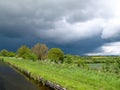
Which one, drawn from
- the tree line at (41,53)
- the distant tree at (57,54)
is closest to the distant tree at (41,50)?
the tree line at (41,53)

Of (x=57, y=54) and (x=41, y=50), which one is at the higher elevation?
(x=41, y=50)

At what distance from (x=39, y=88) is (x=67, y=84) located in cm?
523

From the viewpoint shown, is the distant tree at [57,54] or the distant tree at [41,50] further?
the distant tree at [41,50]

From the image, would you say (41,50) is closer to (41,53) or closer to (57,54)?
(41,53)

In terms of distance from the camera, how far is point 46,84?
133 feet

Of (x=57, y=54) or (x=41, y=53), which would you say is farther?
(x=41, y=53)

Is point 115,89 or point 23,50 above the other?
point 23,50

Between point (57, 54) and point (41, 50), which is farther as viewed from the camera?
point (41, 50)

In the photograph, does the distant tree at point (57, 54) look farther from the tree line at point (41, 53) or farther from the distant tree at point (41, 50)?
the distant tree at point (41, 50)

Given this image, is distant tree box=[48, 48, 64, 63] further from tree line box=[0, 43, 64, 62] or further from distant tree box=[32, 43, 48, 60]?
distant tree box=[32, 43, 48, 60]

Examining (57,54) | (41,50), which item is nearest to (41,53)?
(41,50)

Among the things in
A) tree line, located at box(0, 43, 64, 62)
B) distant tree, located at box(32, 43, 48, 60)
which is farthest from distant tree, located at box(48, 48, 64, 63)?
distant tree, located at box(32, 43, 48, 60)

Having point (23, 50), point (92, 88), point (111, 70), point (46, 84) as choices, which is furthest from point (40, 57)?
point (92, 88)

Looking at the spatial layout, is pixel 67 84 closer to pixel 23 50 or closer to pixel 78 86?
pixel 78 86
